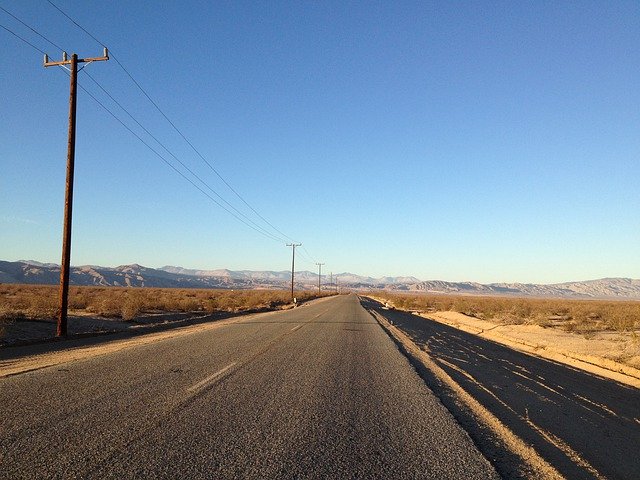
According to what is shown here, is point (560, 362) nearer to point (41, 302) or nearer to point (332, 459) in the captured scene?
point (332, 459)

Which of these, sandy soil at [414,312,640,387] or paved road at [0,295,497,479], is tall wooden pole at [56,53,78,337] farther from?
sandy soil at [414,312,640,387]

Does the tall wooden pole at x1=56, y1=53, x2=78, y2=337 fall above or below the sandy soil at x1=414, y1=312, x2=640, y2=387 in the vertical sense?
above

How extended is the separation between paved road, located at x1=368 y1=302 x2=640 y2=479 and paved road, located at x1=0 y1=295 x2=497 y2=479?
3.36 feet

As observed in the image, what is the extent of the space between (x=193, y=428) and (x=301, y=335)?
40.8ft

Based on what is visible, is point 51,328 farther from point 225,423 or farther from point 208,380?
point 225,423

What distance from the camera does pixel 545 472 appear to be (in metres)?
4.77

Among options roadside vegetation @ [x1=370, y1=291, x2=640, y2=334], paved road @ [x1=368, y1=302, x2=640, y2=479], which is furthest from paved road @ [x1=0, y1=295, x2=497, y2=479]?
roadside vegetation @ [x1=370, y1=291, x2=640, y2=334]

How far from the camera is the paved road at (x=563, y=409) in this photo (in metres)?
5.32

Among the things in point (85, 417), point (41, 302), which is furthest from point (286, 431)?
point (41, 302)

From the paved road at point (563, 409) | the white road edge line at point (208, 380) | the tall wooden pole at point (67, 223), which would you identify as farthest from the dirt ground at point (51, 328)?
the paved road at point (563, 409)

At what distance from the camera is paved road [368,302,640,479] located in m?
5.32

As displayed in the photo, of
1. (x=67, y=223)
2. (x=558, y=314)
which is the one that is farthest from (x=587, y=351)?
(x=558, y=314)

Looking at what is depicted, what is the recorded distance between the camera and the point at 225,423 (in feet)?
19.4

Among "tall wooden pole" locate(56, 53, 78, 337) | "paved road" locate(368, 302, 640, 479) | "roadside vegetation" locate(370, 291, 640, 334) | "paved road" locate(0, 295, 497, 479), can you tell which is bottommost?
"roadside vegetation" locate(370, 291, 640, 334)
